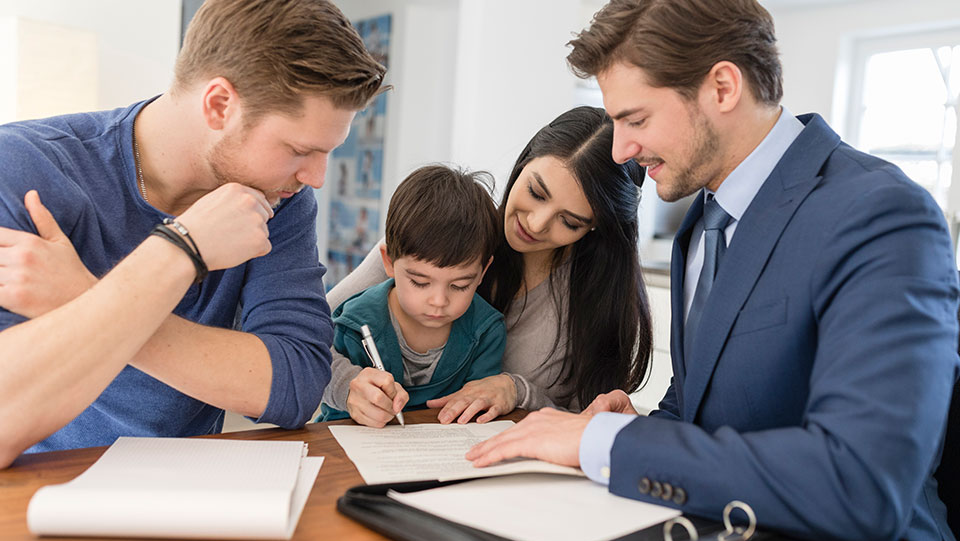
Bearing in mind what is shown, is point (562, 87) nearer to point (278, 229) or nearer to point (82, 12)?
point (82, 12)

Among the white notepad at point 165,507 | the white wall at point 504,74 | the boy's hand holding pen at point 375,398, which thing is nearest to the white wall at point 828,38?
the white wall at point 504,74

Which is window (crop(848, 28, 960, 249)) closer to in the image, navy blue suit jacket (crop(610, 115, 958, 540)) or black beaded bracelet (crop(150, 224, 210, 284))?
navy blue suit jacket (crop(610, 115, 958, 540))

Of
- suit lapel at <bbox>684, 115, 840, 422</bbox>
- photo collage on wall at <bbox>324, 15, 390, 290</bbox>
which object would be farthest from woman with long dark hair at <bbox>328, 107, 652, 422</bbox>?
photo collage on wall at <bbox>324, 15, 390, 290</bbox>

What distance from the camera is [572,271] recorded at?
190 centimetres

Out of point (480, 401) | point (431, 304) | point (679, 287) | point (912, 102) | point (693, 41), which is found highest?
point (693, 41)

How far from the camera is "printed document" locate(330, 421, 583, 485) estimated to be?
100 cm

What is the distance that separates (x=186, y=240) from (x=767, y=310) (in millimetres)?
780

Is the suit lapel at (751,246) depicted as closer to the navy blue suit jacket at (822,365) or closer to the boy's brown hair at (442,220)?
the navy blue suit jacket at (822,365)

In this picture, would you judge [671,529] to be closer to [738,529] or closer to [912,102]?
[738,529]

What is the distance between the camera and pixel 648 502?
→ 36.6 inches

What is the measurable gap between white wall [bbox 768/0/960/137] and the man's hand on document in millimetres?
5051

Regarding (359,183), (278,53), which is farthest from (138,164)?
(359,183)

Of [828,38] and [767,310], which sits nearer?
[767,310]

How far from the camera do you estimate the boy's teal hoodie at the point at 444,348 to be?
1.59 meters
